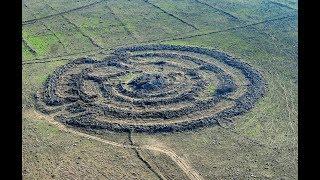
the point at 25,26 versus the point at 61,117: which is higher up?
the point at 61,117

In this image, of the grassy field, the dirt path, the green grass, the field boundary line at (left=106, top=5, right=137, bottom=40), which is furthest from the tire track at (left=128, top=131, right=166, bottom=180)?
the field boundary line at (left=106, top=5, right=137, bottom=40)

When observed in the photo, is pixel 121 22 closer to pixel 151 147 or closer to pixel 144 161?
pixel 151 147

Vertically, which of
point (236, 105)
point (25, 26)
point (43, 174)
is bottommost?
point (25, 26)

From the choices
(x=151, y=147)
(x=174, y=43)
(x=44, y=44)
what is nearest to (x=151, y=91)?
(x=151, y=147)

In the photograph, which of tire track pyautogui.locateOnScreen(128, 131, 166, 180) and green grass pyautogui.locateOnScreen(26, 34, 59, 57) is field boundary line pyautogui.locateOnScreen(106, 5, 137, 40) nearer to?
green grass pyautogui.locateOnScreen(26, 34, 59, 57)

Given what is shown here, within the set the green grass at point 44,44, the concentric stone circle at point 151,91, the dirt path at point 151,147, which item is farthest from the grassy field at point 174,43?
the concentric stone circle at point 151,91
